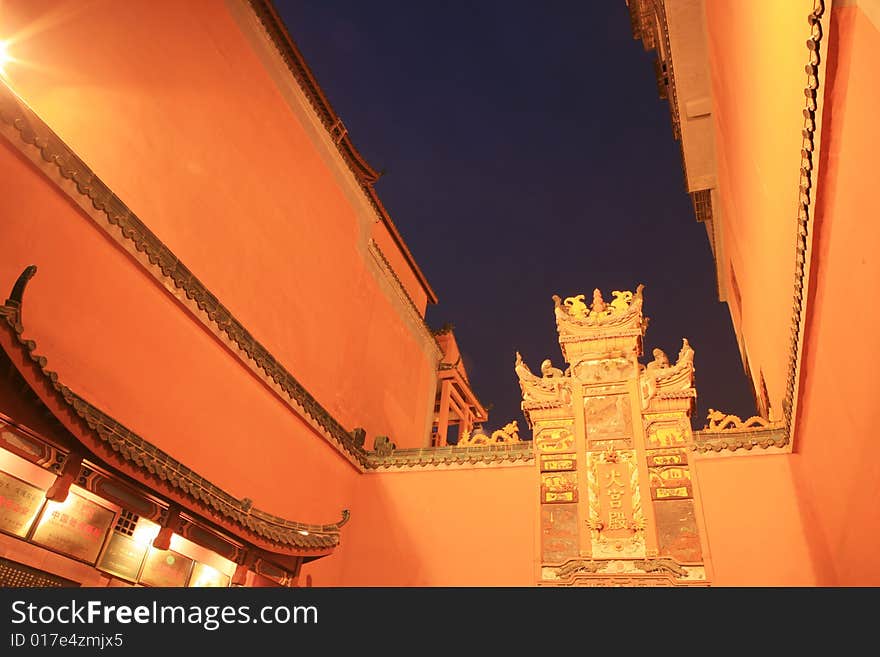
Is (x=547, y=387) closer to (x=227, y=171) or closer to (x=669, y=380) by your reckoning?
(x=669, y=380)

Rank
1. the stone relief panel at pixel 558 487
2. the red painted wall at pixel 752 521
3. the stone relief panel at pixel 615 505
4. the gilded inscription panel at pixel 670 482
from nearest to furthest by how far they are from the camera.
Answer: the red painted wall at pixel 752 521 < the stone relief panel at pixel 615 505 < the gilded inscription panel at pixel 670 482 < the stone relief panel at pixel 558 487

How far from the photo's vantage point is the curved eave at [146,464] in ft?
12.9

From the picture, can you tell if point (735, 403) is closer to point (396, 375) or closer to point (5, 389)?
point (396, 375)

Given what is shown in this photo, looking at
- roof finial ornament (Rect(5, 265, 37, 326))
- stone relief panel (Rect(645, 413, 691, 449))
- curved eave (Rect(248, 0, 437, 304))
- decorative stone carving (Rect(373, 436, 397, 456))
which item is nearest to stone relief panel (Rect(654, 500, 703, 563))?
stone relief panel (Rect(645, 413, 691, 449))

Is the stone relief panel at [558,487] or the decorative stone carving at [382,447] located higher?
the decorative stone carving at [382,447]

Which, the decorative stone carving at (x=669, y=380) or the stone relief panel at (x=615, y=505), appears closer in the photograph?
the stone relief panel at (x=615, y=505)

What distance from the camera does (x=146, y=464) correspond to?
4.87 metres

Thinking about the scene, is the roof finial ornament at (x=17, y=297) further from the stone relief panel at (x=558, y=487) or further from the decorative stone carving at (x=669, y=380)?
the decorative stone carving at (x=669, y=380)

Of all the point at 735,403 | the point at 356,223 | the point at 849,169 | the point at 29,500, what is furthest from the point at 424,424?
the point at 735,403

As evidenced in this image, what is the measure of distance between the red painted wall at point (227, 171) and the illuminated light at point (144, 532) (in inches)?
121

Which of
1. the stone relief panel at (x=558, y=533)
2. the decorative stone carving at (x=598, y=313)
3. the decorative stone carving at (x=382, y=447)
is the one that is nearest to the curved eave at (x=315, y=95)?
the decorative stone carving at (x=598, y=313)

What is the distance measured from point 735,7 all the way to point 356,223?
26.5 feet

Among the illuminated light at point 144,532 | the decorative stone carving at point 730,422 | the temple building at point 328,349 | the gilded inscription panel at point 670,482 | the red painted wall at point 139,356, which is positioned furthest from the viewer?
the decorative stone carving at point 730,422

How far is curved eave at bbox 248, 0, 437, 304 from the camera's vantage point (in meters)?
9.93
